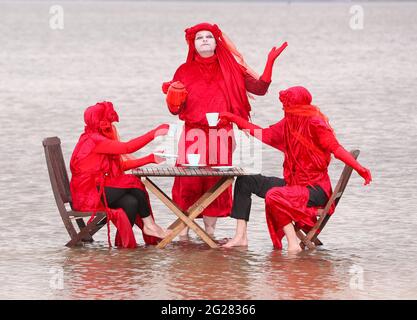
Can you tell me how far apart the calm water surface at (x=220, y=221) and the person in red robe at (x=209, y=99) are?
17.0 inches

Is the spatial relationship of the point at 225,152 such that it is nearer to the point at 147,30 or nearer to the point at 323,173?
the point at 323,173

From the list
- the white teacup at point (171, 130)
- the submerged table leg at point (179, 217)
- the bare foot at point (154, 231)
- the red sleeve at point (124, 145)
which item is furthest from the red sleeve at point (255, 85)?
the bare foot at point (154, 231)

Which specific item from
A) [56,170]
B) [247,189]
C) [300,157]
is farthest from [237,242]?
[56,170]

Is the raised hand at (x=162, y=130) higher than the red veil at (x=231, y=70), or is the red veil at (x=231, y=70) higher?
the red veil at (x=231, y=70)

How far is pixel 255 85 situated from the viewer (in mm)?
11828

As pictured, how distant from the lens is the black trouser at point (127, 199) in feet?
36.9

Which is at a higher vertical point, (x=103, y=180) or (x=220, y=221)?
(x=103, y=180)

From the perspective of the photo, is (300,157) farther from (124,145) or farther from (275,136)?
(124,145)

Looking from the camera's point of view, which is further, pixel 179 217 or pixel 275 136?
pixel 275 136

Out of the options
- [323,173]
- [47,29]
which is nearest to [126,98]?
[323,173]

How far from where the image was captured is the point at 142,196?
11.3 meters

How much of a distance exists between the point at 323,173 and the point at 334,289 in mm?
1407

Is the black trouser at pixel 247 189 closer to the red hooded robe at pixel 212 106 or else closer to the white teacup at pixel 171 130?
the red hooded robe at pixel 212 106

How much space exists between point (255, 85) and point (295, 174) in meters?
0.92
